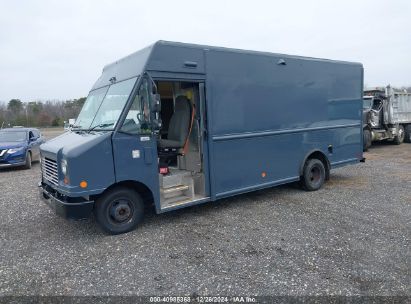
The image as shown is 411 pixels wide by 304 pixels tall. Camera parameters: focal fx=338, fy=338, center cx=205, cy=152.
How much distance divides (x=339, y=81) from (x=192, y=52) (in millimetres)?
3987

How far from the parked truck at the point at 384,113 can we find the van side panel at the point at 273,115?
7.67 meters

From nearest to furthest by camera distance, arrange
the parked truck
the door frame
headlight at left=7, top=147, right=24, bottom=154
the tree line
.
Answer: the door frame
headlight at left=7, top=147, right=24, bottom=154
the parked truck
the tree line

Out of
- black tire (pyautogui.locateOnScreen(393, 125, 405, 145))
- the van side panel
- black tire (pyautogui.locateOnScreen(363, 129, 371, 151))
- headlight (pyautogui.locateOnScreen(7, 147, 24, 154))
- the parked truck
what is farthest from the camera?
black tire (pyautogui.locateOnScreen(393, 125, 405, 145))

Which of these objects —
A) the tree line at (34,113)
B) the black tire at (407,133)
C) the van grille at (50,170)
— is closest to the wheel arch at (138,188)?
the van grille at (50,170)

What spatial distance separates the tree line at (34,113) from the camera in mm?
41969

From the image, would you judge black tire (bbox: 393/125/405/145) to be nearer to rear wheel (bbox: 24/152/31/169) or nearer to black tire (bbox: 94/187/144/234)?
black tire (bbox: 94/187/144/234)

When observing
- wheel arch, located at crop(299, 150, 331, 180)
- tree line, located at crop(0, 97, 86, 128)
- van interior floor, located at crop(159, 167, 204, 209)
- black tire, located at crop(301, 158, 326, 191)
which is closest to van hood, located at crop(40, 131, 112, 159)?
van interior floor, located at crop(159, 167, 204, 209)

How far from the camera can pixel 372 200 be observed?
661cm

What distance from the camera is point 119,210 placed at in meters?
5.07

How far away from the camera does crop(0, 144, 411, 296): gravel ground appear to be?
3.64 metres

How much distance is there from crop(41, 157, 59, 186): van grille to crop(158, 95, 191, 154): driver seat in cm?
173

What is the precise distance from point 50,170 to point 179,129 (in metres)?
2.22

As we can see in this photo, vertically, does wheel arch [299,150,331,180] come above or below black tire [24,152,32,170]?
above

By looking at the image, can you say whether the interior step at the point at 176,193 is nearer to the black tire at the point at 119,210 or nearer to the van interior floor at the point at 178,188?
the van interior floor at the point at 178,188
